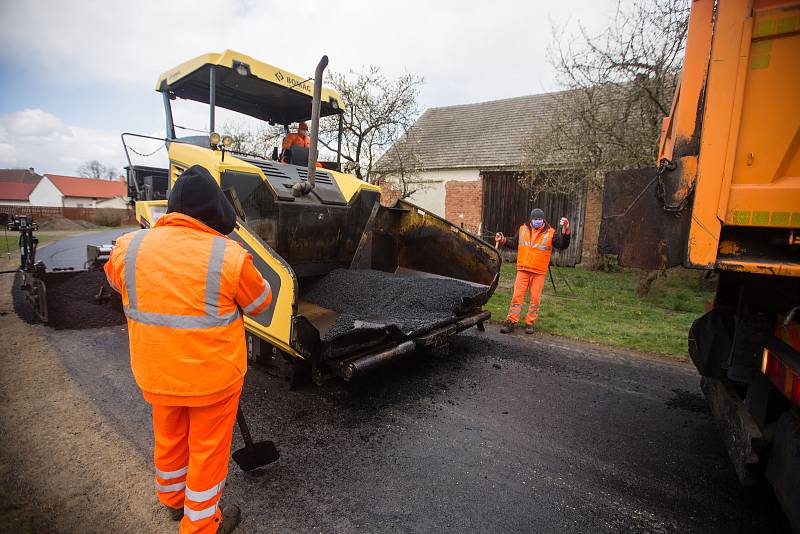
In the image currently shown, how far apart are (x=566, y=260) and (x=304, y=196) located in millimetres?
9739

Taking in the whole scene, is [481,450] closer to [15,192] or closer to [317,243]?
[317,243]

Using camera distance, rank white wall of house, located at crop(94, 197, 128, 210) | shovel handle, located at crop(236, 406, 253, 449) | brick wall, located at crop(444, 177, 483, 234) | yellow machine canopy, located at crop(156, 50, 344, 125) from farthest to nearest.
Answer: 1. white wall of house, located at crop(94, 197, 128, 210)
2. brick wall, located at crop(444, 177, 483, 234)
3. yellow machine canopy, located at crop(156, 50, 344, 125)
4. shovel handle, located at crop(236, 406, 253, 449)

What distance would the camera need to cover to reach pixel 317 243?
4262 mm

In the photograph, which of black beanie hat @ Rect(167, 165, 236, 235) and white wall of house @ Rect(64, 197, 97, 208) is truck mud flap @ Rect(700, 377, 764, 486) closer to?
black beanie hat @ Rect(167, 165, 236, 235)

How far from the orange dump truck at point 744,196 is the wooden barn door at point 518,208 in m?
10.1

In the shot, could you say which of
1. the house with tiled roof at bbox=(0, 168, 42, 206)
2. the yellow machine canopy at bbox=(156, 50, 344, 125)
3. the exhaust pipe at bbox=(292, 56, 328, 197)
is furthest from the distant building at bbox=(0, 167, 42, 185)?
the exhaust pipe at bbox=(292, 56, 328, 197)

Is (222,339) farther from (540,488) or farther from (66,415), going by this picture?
(66,415)

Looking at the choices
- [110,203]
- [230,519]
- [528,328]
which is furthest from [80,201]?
[230,519]

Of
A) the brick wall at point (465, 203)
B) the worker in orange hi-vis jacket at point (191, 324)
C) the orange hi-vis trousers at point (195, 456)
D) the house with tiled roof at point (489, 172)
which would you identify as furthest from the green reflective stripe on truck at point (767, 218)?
the brick wall at point (465, 203)

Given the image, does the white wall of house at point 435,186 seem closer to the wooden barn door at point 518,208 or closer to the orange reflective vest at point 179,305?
the wooden barn door at point 518,208

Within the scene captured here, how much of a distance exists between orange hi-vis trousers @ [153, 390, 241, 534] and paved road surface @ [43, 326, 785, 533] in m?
0.34

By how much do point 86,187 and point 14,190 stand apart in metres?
8.25

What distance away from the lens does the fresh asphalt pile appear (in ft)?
11.9

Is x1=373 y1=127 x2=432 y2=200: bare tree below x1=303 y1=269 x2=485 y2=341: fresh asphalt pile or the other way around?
the other way around
